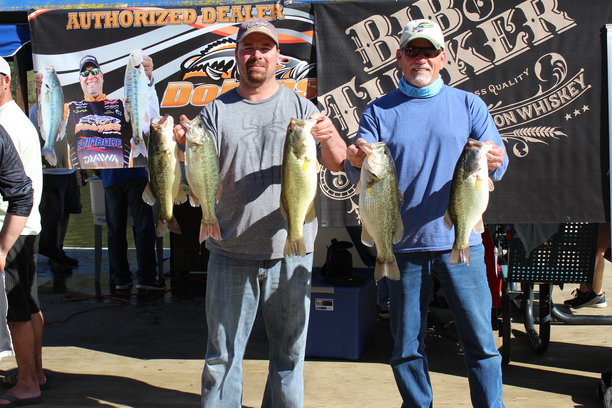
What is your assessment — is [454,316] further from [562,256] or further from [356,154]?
[562,256]

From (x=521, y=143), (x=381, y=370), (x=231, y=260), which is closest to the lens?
(x=231, y=260)

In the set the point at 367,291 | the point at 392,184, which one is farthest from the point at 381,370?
the point at 392,184

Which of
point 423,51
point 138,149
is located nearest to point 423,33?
point 423,51

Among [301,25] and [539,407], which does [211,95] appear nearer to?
[301,25]

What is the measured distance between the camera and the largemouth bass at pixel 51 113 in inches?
194

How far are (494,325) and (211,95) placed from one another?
8.97ft

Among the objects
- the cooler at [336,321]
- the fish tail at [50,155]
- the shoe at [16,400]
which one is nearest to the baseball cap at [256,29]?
the fish tail at [50,155]

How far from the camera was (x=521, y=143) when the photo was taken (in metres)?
4.66

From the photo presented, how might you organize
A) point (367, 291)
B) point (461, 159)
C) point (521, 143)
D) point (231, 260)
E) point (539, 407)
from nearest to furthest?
1. point (461, 159)
2. point (231, 260)
3. point (539, 407)
4. point (521, 143)
5. point (367, 291)

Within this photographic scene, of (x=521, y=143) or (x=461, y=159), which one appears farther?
(x=521, y=143)

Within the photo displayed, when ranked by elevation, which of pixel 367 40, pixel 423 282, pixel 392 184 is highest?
pixel 367 40

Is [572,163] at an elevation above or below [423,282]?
above

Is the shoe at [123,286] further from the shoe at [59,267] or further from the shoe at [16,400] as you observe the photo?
the shoe at [16,400]

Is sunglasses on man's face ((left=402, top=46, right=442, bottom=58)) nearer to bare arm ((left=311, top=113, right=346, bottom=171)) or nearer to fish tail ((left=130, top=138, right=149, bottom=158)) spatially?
bare arm ((left=311, top=113, right=346, bottom=171))
